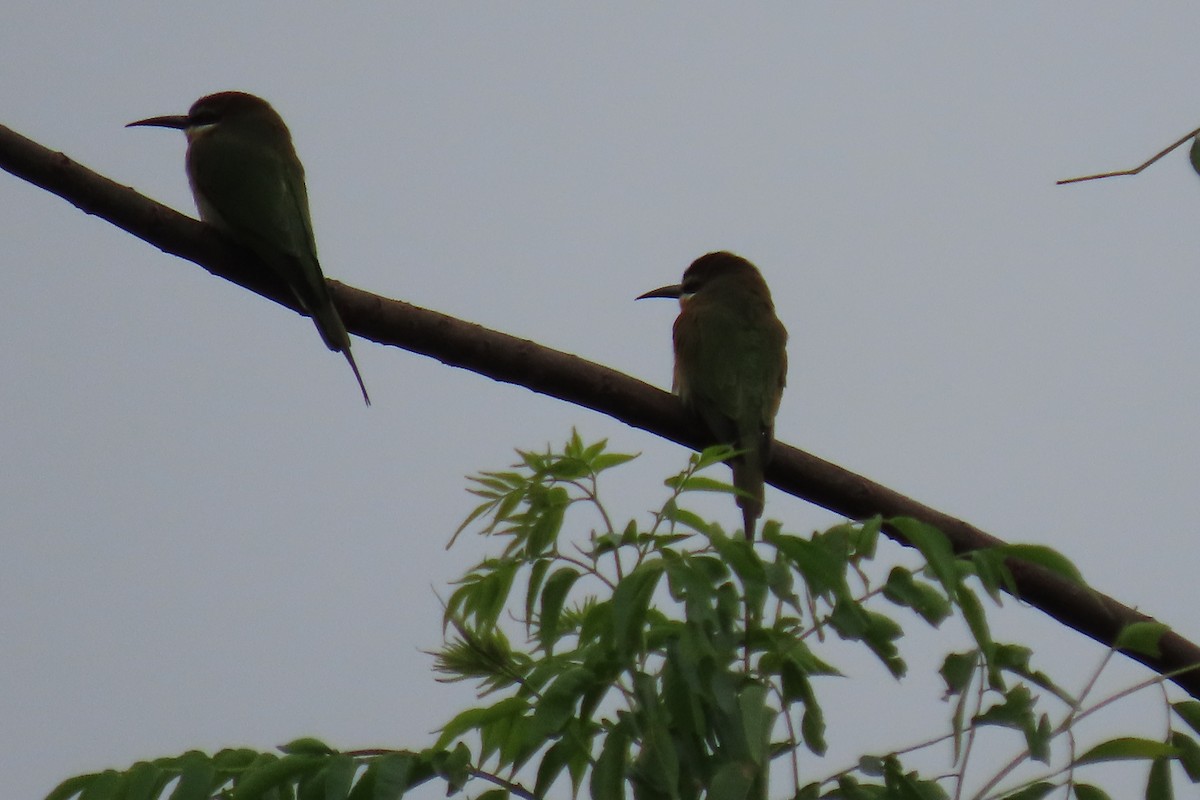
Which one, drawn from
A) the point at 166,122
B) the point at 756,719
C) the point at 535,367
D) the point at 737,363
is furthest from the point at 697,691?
the point at 166,122

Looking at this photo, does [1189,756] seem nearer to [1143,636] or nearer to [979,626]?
[1143,636]

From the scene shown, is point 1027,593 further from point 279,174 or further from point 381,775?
point 279,174

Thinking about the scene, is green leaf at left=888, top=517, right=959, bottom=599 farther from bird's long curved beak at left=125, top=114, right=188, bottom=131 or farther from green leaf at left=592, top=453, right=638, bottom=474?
bird's long curved beak at left=125, top=114, right=188, bottom=131

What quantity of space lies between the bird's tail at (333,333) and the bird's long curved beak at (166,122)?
191 centimetres

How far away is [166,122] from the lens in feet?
16.8

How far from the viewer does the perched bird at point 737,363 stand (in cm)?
392

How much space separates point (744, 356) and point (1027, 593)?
5.38ft

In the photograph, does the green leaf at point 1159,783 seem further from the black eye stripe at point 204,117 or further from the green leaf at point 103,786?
the black eye stripe at point 204,117

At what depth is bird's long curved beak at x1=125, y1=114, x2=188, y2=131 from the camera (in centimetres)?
510

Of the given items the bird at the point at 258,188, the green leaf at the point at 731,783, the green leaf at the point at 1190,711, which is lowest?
the green leaf at the point at 731,783

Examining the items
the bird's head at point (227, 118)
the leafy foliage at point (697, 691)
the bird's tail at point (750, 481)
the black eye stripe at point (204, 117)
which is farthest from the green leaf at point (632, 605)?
the black eye stripe at point (204, 117)

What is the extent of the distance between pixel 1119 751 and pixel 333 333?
7.23 ft

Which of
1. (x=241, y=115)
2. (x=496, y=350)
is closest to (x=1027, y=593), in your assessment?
(x=496, y=350)

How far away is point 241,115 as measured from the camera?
4.86m
